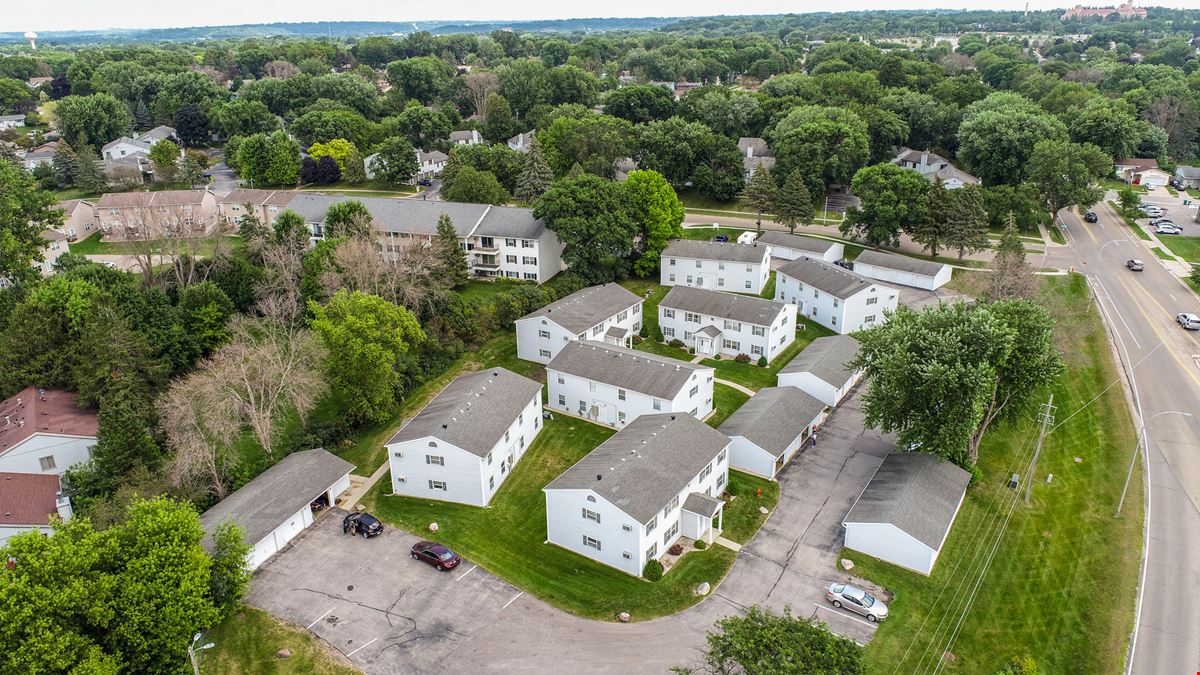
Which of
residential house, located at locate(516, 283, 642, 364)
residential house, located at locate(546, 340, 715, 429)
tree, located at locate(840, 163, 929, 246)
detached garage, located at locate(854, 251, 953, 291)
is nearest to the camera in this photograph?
residential house, located at locate(546, 340, 715, 429)

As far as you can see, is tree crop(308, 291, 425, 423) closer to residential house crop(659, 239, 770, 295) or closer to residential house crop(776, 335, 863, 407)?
residential house crop(776, 335, 863, 407)

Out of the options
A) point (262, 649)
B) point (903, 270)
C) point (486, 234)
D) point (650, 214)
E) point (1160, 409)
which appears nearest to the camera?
point (262, 649)

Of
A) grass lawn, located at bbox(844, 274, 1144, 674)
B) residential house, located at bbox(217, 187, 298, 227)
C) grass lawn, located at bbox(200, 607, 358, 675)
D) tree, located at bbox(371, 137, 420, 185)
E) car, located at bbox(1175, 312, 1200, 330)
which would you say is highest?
tree, located at bbox(371, 137, 420, 185)

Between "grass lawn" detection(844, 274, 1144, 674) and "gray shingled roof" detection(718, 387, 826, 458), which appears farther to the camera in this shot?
"gray shingled roof" detection(718, 387, 826, 458)

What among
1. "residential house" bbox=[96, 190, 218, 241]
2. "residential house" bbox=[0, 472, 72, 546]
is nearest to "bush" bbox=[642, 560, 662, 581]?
"residential house" bbox=[0, 472, 72, 546]

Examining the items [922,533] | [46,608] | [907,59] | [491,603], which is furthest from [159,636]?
[907,59]

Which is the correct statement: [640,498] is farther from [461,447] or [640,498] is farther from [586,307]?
[586,307]

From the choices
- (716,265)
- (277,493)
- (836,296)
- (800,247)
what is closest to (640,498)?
(277,493)
